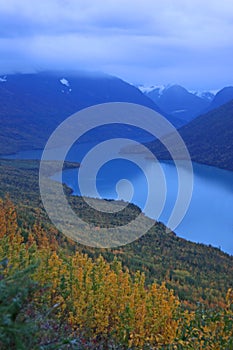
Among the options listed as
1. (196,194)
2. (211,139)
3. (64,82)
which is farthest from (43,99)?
(196,194)

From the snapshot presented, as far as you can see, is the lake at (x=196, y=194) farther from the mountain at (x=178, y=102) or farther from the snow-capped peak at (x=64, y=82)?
the mountain at (x=178, y=102)

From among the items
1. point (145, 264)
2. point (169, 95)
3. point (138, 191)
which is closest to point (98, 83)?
point (169, 95)

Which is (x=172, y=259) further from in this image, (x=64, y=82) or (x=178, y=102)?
(x=178, y=102)

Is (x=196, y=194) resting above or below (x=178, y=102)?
below

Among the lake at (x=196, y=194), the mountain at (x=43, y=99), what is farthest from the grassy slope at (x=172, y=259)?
the mountain at (x=43, y=99)

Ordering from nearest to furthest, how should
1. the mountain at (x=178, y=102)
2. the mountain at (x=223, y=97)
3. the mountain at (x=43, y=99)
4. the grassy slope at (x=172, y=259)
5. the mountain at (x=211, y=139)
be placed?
the grassy slope at (x=172, y=259) → the mountain at (x=211, y=139) → the mountain at (x=43, y=99) → the mountain at (x=223, y=97) → the mountain at (x=178, y=102)

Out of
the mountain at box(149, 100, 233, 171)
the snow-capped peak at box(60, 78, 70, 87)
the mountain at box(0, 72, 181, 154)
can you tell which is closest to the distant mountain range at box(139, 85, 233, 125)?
the mountain at box(0, 72, 181, 154)
